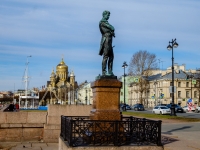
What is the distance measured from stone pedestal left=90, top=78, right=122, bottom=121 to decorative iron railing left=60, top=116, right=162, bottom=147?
2.20 ft

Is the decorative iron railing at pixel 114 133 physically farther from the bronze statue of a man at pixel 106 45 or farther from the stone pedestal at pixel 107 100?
the bronze statue of a man at pixel 106 45

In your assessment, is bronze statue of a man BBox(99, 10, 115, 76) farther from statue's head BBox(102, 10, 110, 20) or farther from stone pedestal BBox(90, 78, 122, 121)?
stone pedestal BBox(90, 78, 122, 121)

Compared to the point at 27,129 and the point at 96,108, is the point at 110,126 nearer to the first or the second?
the point at 96,108

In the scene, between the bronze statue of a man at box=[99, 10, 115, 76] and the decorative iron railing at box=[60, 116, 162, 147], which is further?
the bronze statue of a man at box=[99, 10, 115, 76]

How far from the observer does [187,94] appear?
4178 inches

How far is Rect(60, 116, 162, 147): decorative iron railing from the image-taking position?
9883 mm

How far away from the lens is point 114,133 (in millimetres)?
9945

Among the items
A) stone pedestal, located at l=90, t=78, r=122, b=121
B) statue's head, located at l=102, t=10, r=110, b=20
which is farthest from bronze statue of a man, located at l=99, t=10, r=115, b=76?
stone pedestal, located at l=90, t=78, r=122, b=121

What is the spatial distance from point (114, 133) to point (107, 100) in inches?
65.2

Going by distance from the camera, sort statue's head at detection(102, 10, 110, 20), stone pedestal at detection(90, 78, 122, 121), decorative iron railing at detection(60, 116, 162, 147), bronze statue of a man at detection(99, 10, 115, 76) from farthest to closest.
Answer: statue's head at detection(102, 10, 110, 20) → bronze statue of a man at detection(99, 10, 115, 76) → stone pedestal at detection(90, 78, 122, 121) → decorative iron railing at detection(60, 116, 162, 147)

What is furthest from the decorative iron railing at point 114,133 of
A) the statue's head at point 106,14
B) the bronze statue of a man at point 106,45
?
the statue's head at point 106,14

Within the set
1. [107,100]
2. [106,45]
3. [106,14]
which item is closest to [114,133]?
[107,100]

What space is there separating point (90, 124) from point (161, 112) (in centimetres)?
3774

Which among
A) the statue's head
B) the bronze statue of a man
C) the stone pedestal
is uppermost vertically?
the statue's head
